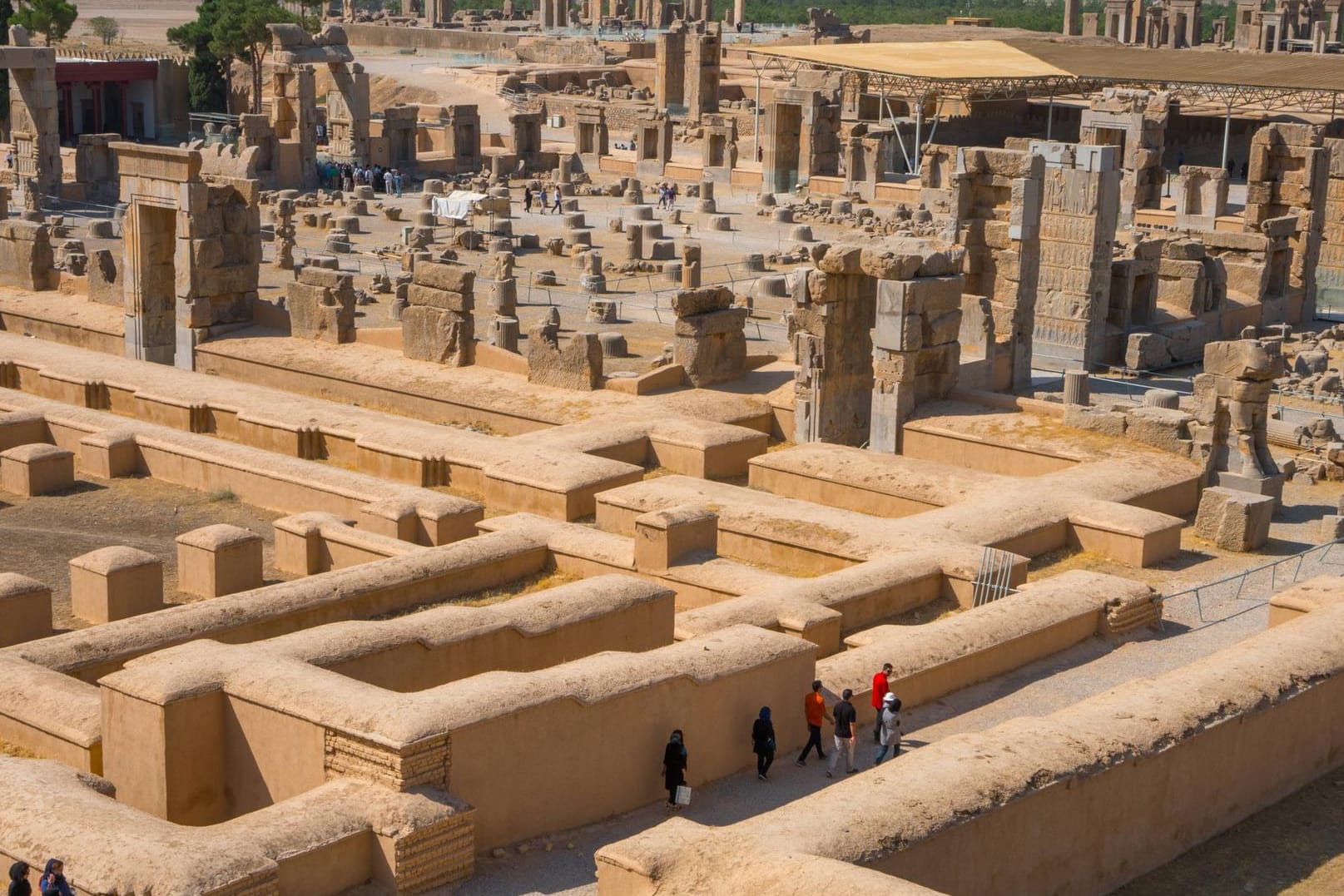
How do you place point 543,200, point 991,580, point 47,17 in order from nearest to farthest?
point 991,580
point 543,200
point 47,17

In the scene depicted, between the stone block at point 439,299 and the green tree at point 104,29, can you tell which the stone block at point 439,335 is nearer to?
the stone block at point 439,299

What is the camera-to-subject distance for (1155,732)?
43.4 ft

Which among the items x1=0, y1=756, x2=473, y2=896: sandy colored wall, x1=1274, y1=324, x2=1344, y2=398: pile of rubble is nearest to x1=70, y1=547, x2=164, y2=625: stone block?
x1=0, y1=756, x2=473, y2=896: sandy colored wall

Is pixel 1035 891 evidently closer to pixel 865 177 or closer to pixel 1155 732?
pixel 1155 732

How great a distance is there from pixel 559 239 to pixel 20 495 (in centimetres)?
1943

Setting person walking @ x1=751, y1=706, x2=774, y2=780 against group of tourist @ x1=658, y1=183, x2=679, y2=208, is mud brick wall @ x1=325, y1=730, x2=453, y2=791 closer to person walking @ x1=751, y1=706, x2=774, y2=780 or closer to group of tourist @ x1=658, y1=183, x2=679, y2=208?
person walking @ x1=751, y1=706, x2=774, y2=780

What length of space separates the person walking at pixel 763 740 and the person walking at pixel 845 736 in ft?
1.55

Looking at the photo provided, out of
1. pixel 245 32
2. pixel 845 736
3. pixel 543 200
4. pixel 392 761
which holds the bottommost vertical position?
pixel 845 736

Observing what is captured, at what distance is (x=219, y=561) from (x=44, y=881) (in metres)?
7.27

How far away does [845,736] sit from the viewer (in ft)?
46.3

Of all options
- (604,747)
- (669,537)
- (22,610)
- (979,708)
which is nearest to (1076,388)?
(669,537)

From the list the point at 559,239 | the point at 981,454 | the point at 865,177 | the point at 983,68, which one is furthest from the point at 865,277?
the point at 983,68

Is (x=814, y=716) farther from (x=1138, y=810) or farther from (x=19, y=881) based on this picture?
(x=19, y=881)

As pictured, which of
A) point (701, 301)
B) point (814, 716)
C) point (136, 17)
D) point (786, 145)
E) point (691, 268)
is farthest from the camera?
point (136, 17)
